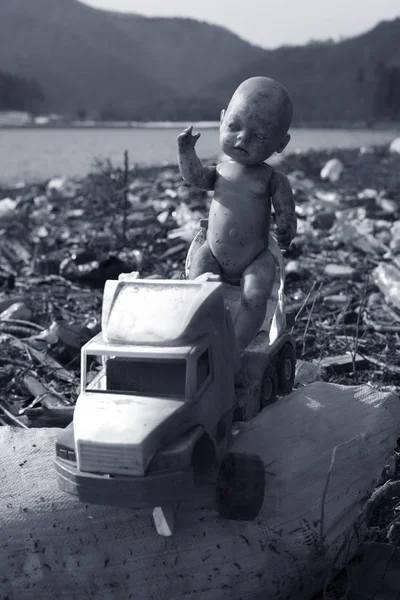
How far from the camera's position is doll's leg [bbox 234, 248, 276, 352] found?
268cm

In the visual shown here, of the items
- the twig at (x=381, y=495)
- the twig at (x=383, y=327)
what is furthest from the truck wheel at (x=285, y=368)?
the twig at (x=383, y=327)

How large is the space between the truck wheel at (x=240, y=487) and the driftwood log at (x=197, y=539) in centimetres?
11

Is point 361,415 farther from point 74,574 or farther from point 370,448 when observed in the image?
point 74,574

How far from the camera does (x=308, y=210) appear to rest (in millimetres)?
9570

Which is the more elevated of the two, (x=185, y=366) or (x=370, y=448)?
(x=185, y=366)

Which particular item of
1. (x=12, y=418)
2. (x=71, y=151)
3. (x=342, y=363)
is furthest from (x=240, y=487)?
(x=71, y=151)

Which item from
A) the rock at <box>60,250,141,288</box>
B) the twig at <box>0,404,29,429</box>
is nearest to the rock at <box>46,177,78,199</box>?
the rock at <box>60,250,141,288</box>

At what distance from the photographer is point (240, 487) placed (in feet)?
7.28

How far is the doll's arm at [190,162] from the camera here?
9.10 ft

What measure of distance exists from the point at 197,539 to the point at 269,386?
83cm

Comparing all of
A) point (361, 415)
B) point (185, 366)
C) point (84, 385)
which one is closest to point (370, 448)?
point (361, 415)

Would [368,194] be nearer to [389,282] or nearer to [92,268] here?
[389,282]

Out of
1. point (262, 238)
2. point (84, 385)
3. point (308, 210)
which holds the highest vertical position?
point (262, 238)

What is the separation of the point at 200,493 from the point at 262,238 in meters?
1.01
